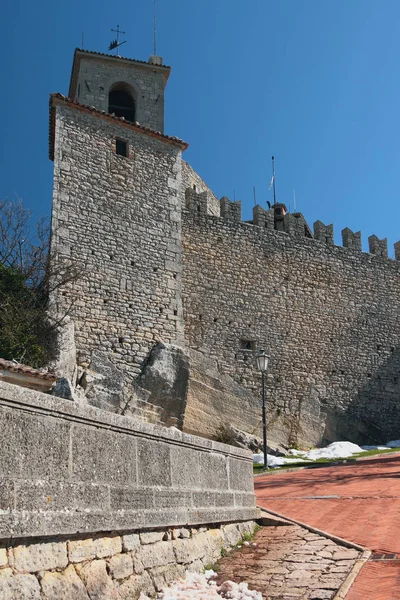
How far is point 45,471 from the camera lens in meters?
3.13

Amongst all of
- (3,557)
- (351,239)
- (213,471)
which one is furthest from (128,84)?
(3,557)

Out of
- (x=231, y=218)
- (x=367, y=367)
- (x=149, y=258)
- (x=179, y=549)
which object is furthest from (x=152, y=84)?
(x=179, y=549)

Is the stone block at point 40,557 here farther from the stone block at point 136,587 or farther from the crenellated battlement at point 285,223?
the crenellated battlement at point 285,223

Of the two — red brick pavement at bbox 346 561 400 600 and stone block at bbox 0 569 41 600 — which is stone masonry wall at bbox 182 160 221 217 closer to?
red brick pavement at bbox 346 561 400 600

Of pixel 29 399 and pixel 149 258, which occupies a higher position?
pixel 149 258

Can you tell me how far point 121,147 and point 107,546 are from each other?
50.0 feet

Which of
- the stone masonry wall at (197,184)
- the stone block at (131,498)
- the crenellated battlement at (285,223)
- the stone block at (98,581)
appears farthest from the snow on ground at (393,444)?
the stone block at (98,581)

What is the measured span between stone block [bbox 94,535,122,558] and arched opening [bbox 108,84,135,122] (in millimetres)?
19183

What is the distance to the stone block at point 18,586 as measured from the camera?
266 centimetres

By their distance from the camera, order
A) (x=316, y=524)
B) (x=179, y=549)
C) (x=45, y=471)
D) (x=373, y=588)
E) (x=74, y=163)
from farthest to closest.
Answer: (x=74, y=163), (x=316, y=524), (x=179, y=549), (x=373, y=588), (x=45, y=471)

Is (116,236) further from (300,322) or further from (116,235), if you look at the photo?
(300,322)

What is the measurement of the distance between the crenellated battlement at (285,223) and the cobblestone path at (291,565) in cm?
1467

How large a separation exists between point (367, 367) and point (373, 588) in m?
18.2

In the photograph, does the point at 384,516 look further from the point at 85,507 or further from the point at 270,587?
the point at 85,507
